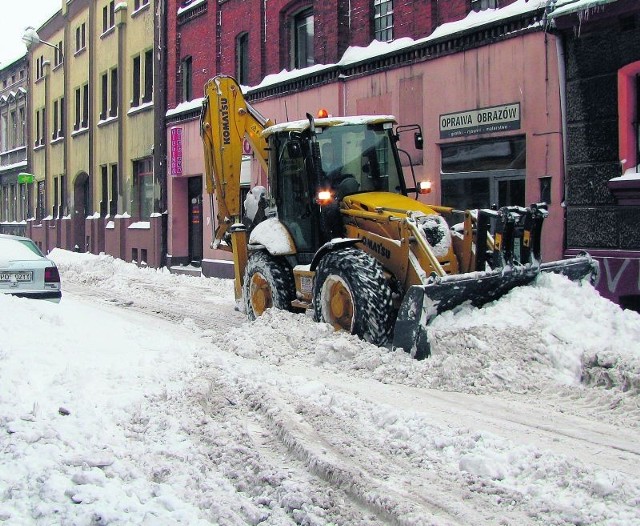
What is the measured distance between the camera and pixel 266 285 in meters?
10.4

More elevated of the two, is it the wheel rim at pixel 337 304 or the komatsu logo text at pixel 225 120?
the komatsu logo text at pixel 225 120

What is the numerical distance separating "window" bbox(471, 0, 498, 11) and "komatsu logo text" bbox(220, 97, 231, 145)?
15.7ft

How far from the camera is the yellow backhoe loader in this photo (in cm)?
771

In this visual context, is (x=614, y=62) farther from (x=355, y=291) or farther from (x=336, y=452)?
(x=336, y=452)

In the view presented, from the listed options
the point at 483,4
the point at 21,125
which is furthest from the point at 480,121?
the point at 21,125

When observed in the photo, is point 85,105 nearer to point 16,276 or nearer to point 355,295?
point 16,276

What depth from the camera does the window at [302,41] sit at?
17.3 metres

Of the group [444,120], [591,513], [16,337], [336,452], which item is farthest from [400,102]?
[591,513]

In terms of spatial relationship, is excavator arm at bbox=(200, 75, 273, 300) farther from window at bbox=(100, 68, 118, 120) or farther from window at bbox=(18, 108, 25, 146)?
window at bbox=(18, 108, 25, 146)

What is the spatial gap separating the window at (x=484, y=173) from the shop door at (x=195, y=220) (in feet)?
33.1

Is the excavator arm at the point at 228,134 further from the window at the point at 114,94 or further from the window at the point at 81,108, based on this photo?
the window at the point at 81,108

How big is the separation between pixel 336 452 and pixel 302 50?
46.6 ft

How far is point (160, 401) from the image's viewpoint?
5883 millimetres

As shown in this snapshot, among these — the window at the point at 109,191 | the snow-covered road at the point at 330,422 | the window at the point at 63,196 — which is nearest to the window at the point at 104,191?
the window at the point at 109,191
